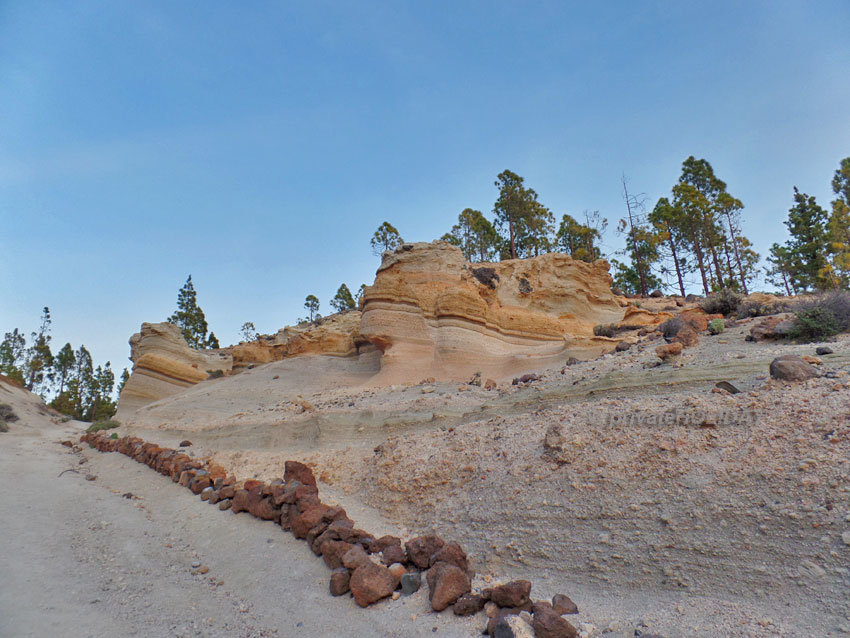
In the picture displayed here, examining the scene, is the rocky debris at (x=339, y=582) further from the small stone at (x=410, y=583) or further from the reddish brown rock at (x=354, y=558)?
the small stone at (x=410, y=583)

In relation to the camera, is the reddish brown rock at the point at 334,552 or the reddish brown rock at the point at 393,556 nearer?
the reddish brown rock at the point at 393,556

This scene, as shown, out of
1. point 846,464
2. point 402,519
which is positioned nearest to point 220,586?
point 402,519

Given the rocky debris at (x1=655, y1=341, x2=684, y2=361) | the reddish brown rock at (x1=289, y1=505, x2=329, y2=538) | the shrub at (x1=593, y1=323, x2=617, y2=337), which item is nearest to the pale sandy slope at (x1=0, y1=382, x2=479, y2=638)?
the reddish brown rock at (x1=289, y1=505, x2=329, y2=538)

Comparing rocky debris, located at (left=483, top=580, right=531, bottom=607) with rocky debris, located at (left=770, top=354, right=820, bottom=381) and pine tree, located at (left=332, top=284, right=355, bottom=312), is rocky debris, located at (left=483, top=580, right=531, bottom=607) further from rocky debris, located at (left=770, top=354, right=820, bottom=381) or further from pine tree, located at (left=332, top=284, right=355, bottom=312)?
pine tree, located at (left=332, top=284, right=355, bottom=312)

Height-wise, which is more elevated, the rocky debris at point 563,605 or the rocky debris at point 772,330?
the rocky debris at point 772,330

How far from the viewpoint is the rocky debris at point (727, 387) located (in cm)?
551

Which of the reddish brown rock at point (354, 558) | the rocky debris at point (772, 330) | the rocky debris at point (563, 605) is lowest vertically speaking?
the rocky debris at point (563, 605)

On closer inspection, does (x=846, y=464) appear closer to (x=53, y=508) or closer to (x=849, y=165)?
(x=53, y=508)

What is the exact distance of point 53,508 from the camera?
689cm

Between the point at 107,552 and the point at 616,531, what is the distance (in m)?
5.57

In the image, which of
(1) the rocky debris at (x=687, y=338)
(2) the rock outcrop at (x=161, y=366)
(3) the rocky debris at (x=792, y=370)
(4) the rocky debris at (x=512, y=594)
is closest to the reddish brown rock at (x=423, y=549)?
(4) the rocky debris at (x=512, y=594)

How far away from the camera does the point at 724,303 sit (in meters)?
15.2

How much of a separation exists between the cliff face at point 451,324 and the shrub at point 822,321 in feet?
19.9

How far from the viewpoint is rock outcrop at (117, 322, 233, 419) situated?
80.8 feet
